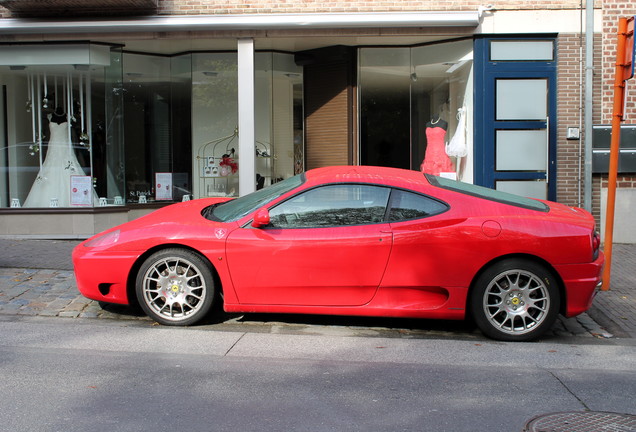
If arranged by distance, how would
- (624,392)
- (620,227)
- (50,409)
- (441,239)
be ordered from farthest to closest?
(620,227)
(441,239)
(624,392)
(50,409)

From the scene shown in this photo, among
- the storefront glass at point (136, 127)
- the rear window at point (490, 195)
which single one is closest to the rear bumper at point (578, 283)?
the rear window at point (490, 195)

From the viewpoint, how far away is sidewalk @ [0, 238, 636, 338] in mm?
6176

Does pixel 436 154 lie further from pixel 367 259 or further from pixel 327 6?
pixel 367 259

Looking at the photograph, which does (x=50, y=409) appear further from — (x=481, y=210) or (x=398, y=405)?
(x=481, y=210)

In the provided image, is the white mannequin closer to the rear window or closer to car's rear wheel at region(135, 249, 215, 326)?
car's rear wheel at region(135, 249, 215, 326)

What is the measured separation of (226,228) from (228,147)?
7828 mm

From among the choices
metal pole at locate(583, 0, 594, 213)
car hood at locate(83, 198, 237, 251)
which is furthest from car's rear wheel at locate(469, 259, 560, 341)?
metal pole at locate(583, 0, 594, 213)

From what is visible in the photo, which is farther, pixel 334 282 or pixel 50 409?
pixel 334 282

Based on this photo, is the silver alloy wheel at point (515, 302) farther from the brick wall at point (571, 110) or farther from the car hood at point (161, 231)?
the brick wall at point (571, 110)

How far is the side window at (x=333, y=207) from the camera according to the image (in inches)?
226

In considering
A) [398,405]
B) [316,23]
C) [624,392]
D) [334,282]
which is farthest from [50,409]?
[316,23]

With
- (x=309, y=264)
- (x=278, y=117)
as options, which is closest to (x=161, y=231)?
(x=309, y=264)

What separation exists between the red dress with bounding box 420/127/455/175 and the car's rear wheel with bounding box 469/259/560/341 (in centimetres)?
681

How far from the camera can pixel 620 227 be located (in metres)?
11.0
